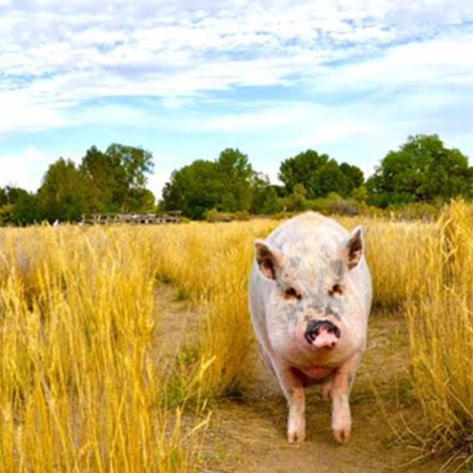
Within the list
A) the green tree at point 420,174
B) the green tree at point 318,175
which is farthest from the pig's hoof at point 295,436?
the green tree at point 318,175

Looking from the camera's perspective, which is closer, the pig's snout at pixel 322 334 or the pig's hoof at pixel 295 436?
the pig's snout at pixel 322 334

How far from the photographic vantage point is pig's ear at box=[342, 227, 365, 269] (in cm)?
410

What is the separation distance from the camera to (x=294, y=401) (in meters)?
4.48

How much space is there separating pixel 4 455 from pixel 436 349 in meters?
2.20

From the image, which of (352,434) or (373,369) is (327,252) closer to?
(352,434)

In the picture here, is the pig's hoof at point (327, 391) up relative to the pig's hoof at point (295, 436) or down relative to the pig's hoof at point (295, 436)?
up

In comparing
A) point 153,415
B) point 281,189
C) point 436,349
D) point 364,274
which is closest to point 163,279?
point 364,274

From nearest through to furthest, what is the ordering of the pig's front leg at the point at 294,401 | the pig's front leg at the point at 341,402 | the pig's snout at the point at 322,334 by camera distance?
the pig's snout at the point at 322,334 → the pig's front leg at the point at 341,402 → the pig's front leg at the point at 294,401

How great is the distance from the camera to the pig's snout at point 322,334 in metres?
3.76

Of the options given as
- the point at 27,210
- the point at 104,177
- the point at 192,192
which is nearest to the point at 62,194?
the point at 27,210

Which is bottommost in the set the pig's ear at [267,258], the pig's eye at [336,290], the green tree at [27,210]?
the pig's eye at [336,290]

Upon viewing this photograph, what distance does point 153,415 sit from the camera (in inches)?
108

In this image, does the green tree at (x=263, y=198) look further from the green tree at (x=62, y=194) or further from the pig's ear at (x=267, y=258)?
the pig's ear at (x=267, y=258)

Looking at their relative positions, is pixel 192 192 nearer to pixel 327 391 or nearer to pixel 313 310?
pixel 327 391
